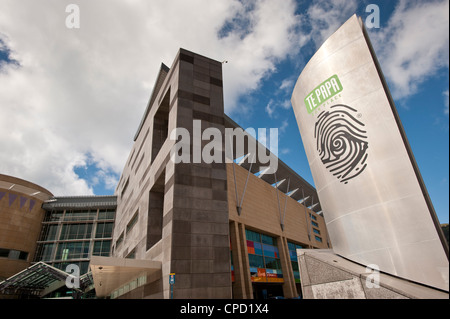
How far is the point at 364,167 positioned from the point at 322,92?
14.9ft

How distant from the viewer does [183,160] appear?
2286 centimetres

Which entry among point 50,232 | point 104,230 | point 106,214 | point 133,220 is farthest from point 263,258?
point 50,232

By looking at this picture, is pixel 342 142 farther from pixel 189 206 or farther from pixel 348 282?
pixel 189 206

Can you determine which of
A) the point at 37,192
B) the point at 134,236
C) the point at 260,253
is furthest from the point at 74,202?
the point at 260,253

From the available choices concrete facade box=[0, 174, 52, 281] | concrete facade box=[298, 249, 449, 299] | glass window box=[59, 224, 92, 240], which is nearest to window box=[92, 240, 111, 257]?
glass window box=[59, 224, 92, 240]

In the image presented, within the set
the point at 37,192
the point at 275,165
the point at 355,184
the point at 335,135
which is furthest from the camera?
the point at 37,192

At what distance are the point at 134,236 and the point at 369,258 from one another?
29.8 metres

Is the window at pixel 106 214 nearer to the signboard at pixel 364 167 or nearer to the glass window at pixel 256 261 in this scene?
the glass window at pixel 256 261

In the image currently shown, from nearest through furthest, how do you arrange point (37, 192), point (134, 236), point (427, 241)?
1. point (427, 241)
2. point (134, 236)
3. point (37, 192)

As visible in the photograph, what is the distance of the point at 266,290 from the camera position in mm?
43719

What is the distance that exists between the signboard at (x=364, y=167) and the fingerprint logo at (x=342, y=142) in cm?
4

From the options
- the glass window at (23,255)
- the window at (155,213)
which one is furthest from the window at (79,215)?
the window at (155,213)

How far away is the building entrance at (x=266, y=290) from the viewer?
42066mm
